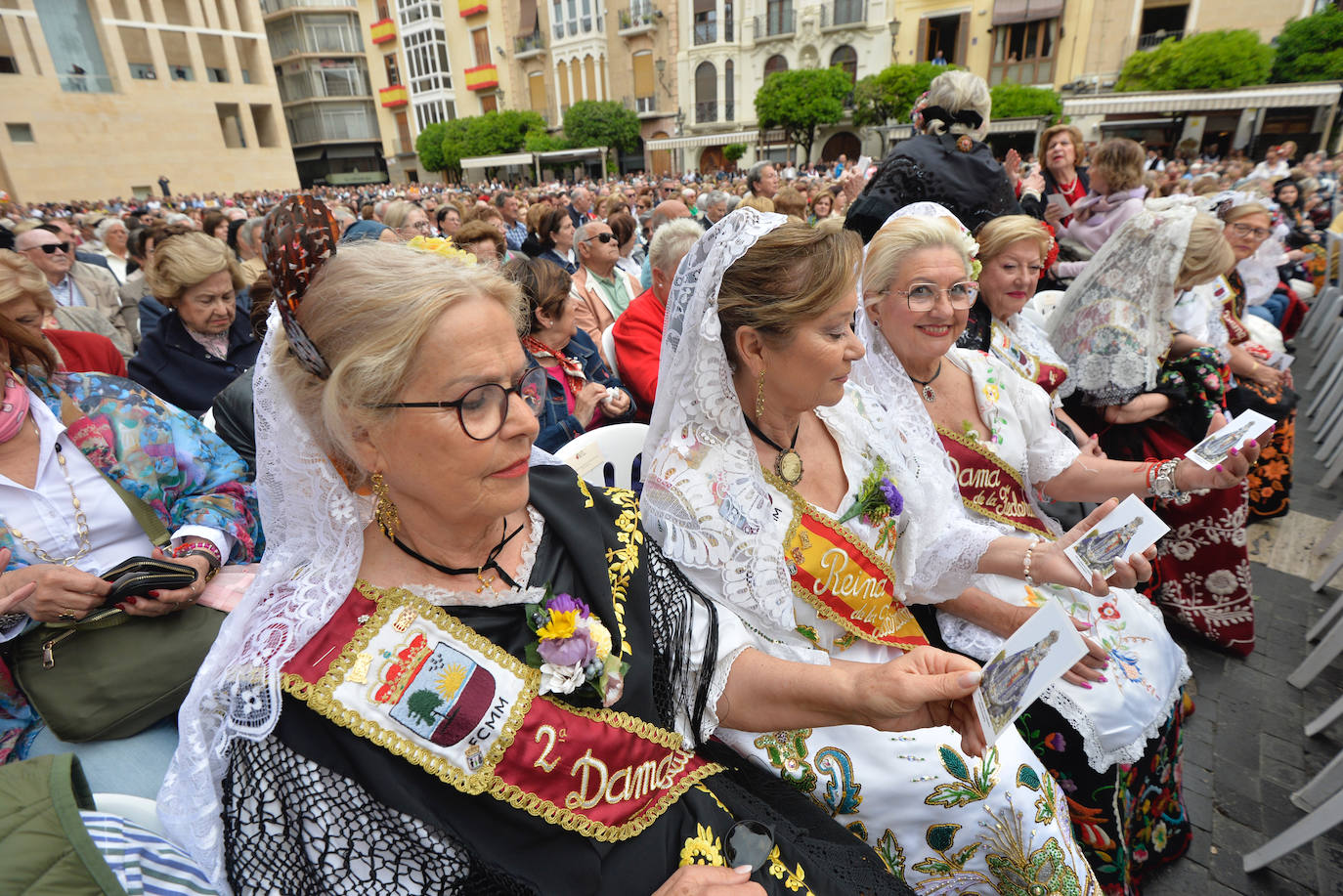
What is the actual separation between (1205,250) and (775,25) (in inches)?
1619

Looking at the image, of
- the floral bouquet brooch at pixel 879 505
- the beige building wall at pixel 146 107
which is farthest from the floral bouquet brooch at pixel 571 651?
the beige building wall at pixel 146 107

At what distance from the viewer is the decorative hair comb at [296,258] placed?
3.85 feet

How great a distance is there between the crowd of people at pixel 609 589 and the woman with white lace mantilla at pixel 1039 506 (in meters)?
0.01

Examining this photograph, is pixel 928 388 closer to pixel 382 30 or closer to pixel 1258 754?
pixel 1258 754

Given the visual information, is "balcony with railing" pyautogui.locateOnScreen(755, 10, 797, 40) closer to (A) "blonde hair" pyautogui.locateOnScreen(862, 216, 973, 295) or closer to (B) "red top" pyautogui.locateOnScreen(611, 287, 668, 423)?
(B) "red top" pyautogui.locateOnScreen(611, 287, 668, 423)

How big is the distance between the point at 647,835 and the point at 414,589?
721 millimetres

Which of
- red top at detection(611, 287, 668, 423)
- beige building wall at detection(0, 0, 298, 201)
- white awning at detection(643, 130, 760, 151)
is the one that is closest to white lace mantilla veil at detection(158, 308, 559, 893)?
red top at detection(611, 287, 668, 423)

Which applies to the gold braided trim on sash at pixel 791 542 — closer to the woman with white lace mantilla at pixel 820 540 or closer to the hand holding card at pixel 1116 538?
the woman with white lace mantilla at pixel 820 540

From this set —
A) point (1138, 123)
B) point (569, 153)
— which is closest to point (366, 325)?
point (1138, 123)

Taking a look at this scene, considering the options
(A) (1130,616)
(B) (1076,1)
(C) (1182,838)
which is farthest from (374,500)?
(B) (1076,1)

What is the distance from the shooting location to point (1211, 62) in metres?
25.0

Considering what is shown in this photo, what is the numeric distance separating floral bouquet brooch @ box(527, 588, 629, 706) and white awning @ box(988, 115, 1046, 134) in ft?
109

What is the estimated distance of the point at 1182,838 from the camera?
7.45 ft

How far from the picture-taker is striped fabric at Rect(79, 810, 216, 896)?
3.63ft
